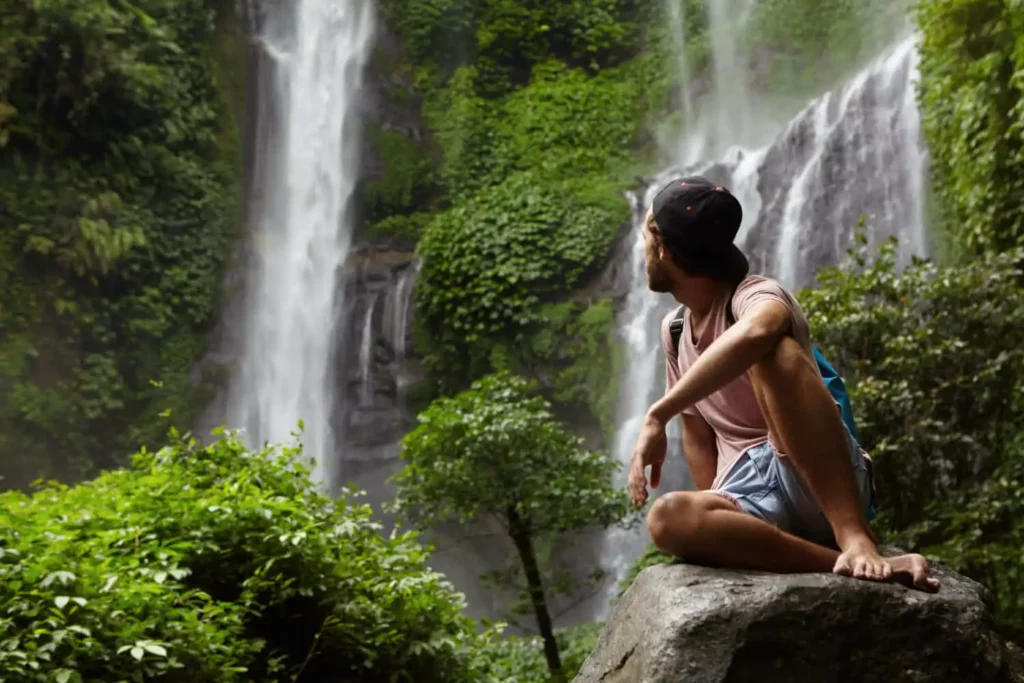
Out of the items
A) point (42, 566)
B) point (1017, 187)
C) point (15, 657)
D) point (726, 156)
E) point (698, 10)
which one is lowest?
point (15, 657)

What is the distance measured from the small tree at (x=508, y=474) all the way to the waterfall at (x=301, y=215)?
5548 mm

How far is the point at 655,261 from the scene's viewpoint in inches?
108

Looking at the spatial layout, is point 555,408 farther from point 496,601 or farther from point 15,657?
point 15,657

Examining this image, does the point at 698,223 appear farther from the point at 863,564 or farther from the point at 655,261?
the point at 863,564

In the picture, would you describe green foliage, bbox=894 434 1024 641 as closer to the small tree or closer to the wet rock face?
the small tree

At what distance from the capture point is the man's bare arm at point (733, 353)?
2.49 m

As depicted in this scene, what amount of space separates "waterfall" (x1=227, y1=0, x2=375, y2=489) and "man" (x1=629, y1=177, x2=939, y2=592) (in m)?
10.6

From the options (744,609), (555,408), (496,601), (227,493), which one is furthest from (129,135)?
(744,609)

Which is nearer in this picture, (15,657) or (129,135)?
(15,657)

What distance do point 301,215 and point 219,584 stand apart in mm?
10025

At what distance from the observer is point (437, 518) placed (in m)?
7.85

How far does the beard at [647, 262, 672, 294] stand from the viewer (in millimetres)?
2750

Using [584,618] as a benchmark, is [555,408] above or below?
above

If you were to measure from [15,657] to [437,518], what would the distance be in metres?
4.46
